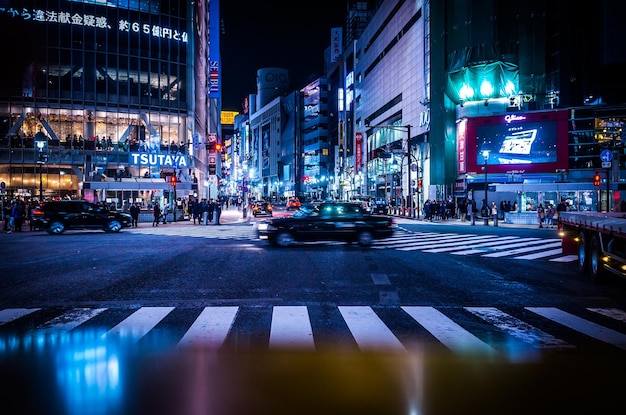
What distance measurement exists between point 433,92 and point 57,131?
41.3 meters

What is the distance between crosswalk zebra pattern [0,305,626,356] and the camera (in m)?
6.17

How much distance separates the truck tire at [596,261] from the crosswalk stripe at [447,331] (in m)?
4.85

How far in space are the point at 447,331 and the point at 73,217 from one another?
2465 centimetres

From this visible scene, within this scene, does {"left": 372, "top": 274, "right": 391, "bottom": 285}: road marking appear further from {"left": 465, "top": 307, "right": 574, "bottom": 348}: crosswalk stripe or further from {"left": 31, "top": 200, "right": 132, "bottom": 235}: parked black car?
{"left": 31, "top": 200, "right": 132, "bottom": 235}: parked black car

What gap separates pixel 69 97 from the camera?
51.2 meters

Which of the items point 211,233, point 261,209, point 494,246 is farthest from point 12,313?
point 261,209

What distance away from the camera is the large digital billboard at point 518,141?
46906 mm

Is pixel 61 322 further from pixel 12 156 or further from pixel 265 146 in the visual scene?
pixel 265 146

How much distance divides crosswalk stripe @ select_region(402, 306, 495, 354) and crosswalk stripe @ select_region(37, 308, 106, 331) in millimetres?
5058

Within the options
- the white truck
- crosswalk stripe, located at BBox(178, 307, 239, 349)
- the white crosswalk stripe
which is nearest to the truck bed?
the white truck

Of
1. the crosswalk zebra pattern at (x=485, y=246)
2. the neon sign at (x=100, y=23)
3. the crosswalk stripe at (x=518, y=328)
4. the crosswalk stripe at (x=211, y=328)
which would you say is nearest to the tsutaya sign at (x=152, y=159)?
the neon sign at (x=100, y=23)

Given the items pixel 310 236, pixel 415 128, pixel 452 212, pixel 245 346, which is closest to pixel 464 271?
pixel 310 236

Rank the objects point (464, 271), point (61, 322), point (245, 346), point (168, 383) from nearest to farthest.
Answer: point (168, 383)
point (245, 346)
point (61, 322)
point (464, 271)

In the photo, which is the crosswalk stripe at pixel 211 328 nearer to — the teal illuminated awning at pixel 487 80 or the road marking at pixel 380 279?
the road marking at pixel 380 279
